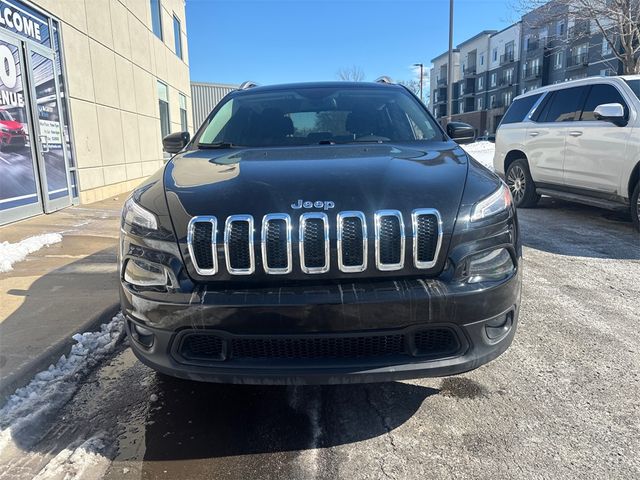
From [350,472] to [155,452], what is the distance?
36.0 inches

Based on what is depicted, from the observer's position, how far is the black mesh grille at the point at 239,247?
209 centimetres

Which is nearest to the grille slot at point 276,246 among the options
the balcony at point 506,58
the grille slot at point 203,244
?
the grille slot at point 203,244

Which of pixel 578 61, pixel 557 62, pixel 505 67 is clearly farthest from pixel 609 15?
pixel 505 67

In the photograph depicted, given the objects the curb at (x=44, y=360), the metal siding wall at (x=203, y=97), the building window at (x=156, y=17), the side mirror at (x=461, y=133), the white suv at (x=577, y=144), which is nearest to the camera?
the curb at (x=44, y=360)

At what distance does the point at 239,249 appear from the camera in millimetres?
2092

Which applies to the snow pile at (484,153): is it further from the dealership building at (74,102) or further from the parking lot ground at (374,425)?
the parking lot ground at (374,425)

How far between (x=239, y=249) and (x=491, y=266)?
1133 mm

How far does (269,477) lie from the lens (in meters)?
2.06

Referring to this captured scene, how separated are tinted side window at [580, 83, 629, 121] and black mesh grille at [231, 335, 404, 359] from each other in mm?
5851

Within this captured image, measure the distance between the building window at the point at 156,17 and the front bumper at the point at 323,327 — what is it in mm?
14440

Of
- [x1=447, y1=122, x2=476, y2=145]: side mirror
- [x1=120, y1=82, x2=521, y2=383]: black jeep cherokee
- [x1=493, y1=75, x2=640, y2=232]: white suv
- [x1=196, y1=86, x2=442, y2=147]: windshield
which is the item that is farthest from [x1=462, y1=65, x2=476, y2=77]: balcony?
[x1=120, y1=82, x2=521, y2=383]: black jeep cherokee

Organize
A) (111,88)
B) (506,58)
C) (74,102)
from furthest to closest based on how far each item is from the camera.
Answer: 1. (506,58)
2. (111,88)
3. (74,102)

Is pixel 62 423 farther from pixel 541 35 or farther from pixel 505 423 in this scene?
pixel 541 35

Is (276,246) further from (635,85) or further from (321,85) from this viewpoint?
(635,85)
